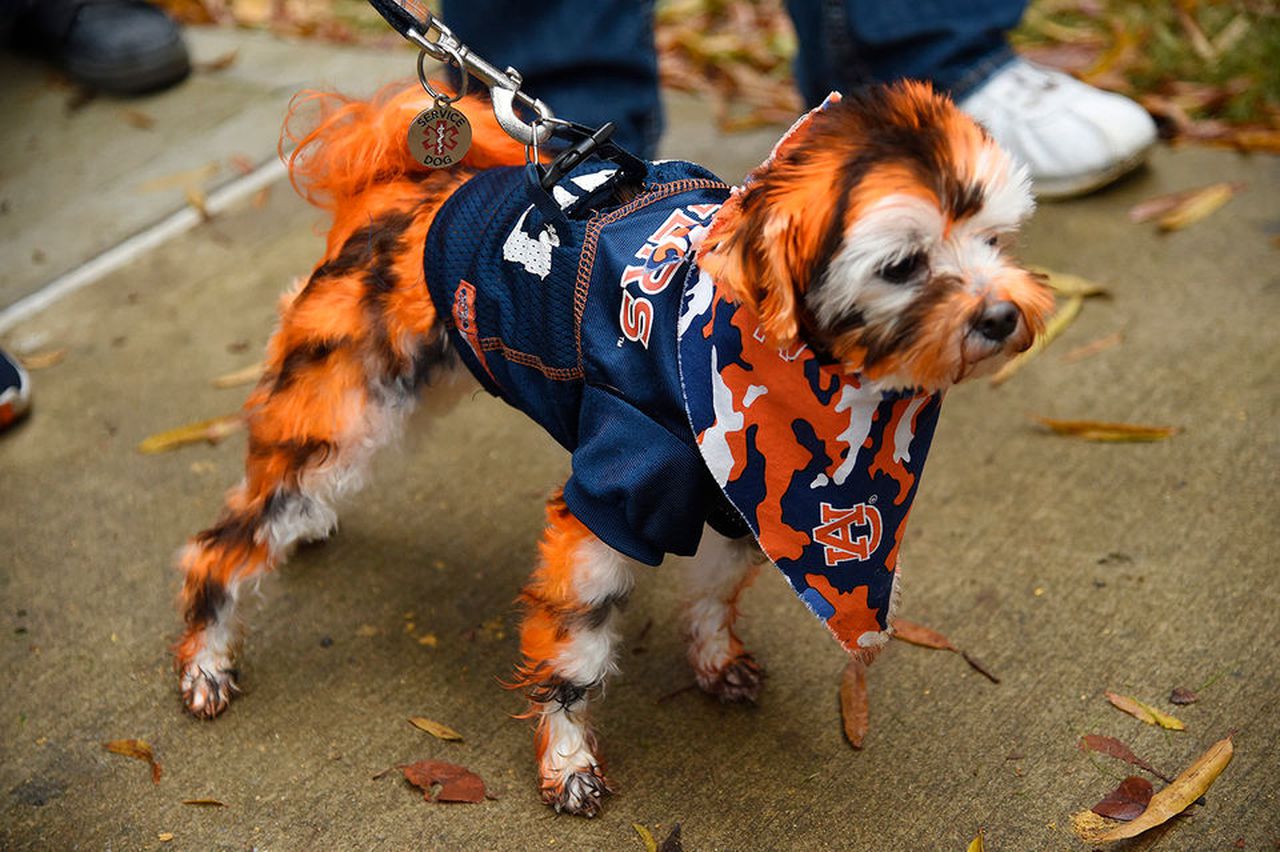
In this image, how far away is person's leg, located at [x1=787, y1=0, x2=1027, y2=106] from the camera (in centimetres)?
399

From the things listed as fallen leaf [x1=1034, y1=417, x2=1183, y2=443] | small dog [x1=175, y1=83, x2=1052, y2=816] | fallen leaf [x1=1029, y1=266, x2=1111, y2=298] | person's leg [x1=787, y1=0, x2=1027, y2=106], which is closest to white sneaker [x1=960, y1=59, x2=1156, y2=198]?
person's leg [x1=787, y1=0, x2=1027, y2=106]

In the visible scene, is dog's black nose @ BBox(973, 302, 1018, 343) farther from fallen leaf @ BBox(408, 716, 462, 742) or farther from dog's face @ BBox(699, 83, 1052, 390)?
fallen leaf @ BBox(408, 716, 462, 742)

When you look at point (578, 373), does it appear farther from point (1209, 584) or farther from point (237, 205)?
point (237, 205)

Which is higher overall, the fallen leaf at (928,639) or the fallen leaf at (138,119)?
the fallen leaf at (928,639)

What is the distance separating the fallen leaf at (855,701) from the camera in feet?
8.23

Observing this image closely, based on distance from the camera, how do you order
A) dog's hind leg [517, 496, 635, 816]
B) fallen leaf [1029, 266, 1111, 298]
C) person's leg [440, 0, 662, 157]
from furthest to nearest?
fallen leaf [1029, 266, 1111, 298], person's leg [440, 0, 662, 157], dog's hind leg [517, 496, 635, 816]

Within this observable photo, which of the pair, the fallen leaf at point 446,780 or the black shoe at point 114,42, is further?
the black shoe at point 114,42

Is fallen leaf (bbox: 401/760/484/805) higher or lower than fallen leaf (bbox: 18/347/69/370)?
higher

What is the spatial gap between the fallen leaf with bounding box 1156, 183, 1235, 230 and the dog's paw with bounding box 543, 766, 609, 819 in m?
2.67

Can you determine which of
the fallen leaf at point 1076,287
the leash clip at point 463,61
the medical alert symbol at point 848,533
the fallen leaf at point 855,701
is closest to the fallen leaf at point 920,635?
the fallen leaf at point 855,701

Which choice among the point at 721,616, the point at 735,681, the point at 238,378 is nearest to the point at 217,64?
the point at 238,378

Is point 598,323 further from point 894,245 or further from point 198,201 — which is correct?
point 198,201

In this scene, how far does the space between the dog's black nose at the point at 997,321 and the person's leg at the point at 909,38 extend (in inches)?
Result: 89.1

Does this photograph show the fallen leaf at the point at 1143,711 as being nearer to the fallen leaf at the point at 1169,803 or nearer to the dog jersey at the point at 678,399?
the fallen leaf at the point at 1169,803
